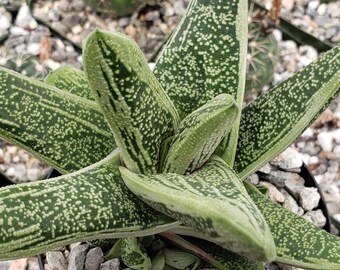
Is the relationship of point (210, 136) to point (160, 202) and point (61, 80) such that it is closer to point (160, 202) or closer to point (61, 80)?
point (160, 202)

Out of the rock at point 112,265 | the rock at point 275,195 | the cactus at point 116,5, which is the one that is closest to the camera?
the rock at point 112,265

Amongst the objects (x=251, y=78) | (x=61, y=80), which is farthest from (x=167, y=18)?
(x=61, y=80)

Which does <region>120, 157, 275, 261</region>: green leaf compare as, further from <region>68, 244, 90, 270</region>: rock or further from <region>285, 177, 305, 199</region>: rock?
<region>285, 177, 305, 199</region>: rock

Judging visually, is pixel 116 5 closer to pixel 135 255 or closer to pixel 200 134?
pixel 135 255

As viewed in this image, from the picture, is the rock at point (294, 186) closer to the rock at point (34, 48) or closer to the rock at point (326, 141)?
the rock at point (326, 141)

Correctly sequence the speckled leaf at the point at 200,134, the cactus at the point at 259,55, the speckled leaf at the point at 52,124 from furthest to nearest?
the cactus at the point at 259,55 < the speckled leaf at the point at 52,124 < the speckled leaf at the point at 200,134

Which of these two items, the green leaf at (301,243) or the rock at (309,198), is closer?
the green leaf at (301,243)

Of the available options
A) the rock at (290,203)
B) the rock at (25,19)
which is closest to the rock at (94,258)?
the rock at (290,203)

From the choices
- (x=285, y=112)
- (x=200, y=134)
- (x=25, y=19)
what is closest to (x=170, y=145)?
(x=200, y=134)
